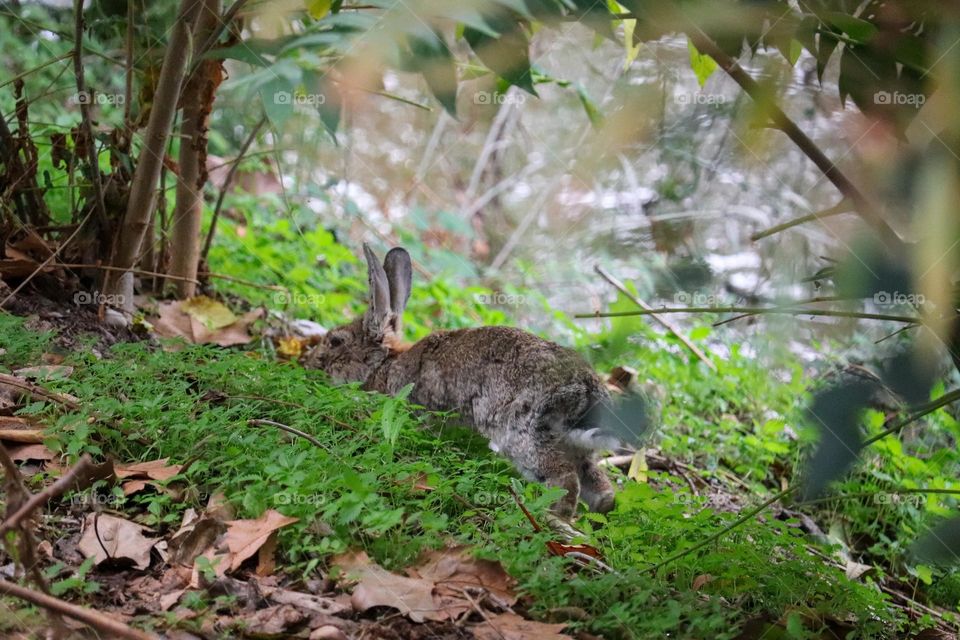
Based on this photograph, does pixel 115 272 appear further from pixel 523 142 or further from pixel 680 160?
pixel 523 142

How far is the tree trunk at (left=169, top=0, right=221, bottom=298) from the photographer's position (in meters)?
5.02

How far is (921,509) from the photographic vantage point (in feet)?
15.7

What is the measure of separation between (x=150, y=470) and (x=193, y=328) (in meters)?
2.25

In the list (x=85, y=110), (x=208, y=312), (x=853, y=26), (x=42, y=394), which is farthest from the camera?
(x=208, y=312)

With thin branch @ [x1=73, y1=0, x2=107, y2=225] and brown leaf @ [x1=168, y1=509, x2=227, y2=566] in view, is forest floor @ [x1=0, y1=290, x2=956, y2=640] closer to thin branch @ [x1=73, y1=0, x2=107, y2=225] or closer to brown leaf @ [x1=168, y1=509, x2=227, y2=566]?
brown leaf @ [x1=168, y1=509, x2=227, y2=566]

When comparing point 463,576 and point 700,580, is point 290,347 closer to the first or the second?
point 463,576

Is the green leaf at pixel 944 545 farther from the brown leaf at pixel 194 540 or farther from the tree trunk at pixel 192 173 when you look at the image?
the tree trunk at pixel 192 173

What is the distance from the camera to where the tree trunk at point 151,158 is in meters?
4.55

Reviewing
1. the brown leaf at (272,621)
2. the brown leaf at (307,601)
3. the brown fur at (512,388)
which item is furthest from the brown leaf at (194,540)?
the brown fur at (512,388)

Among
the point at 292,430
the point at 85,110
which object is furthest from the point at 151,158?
the point at 292,430

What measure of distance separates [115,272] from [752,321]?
382cm

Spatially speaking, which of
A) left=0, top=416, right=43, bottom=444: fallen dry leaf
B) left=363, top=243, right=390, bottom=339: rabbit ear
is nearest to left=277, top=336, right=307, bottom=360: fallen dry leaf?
left=363, top=243, right=390, bottom=339: rabbit ear

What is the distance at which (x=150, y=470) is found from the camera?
3.29 metres

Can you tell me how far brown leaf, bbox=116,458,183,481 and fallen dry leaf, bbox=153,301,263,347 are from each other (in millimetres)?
1949
